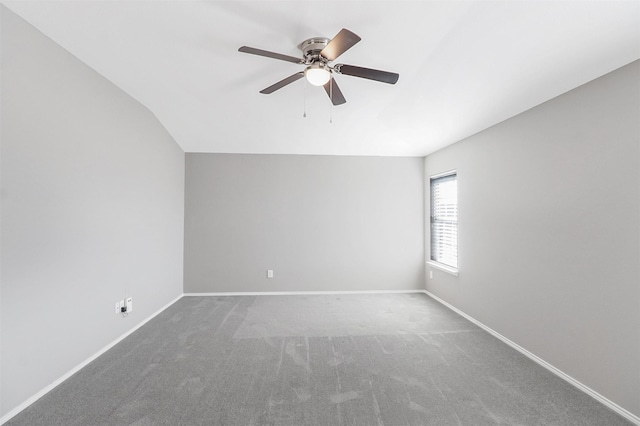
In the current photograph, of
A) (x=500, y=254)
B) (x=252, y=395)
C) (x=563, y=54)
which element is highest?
(x=563, y=54)

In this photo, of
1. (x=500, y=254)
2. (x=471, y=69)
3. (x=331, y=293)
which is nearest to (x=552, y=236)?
(x=500, y=254)

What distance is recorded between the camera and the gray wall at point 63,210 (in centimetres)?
176

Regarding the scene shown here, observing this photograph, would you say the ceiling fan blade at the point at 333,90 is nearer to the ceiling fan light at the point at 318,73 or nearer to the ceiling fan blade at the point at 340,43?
the ceiling fan light at the point at 318,73

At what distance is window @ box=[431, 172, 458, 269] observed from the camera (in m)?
3.86

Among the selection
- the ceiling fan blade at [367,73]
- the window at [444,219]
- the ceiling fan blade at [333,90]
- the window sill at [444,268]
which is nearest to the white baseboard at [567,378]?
the window sill at [444,268]

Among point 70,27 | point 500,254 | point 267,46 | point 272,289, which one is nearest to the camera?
point 70,27

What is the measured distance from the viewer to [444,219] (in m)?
4.12

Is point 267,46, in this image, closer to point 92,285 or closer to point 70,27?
point 70,27

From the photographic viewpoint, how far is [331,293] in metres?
4.48

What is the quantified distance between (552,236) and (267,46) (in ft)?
A: 9.02

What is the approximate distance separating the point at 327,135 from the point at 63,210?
292 centimetres

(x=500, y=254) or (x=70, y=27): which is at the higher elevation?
(x=70, y=27)

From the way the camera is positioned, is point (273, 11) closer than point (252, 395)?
Yes

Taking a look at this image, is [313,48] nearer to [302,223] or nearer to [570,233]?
[570,233]
